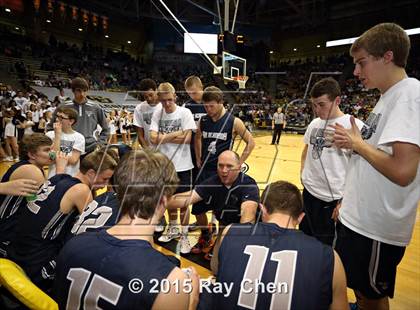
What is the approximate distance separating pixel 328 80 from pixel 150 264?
1.66 metres

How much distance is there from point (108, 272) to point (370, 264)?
1116 millimetres

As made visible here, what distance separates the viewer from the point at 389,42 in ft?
3.81

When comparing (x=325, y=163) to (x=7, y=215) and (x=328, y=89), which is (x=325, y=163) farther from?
(x=7, y=215)

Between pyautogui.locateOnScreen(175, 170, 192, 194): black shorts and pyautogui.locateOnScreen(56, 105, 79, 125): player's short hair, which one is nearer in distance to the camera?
pyautogui.locateOnScreen(56, 105, 79, 125): player's short hair

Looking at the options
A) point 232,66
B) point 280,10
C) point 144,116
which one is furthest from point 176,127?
point 280,10

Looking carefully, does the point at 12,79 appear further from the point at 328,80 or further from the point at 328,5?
the point at 328,5

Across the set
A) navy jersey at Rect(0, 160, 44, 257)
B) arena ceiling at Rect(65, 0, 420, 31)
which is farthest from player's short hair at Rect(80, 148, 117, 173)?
arena ceiling at Rect(65, 0, 420, 31)

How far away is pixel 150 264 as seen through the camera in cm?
82

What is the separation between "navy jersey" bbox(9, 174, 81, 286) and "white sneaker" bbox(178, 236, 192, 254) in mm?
1228

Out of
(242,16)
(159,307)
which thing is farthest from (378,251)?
(242,16)

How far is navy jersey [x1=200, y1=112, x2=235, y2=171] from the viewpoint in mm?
2596

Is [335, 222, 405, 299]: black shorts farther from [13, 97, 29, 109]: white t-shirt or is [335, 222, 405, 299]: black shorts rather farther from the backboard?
[13, 97, 29, 109]: white t-shirt

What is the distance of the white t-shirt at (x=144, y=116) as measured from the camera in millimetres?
2938

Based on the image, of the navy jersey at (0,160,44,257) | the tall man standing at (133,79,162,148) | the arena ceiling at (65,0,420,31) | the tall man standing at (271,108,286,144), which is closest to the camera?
the navy jersey at (0,160,44,257)
